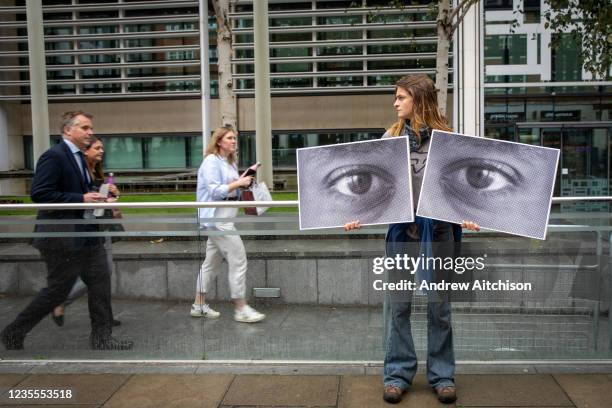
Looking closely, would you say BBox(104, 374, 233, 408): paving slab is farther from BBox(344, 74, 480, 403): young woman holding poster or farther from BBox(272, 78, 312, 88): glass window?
BBox(272, 78, 312, 88): glass window

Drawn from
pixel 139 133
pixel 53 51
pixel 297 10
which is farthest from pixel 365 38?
pixel 53 51

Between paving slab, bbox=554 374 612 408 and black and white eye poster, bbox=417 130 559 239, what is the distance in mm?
1105

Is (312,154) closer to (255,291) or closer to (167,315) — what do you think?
(255,291)

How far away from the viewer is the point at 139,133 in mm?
26734

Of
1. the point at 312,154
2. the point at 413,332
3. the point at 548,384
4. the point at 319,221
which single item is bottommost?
the point at 548,384

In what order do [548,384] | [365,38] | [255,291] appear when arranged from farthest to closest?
[365,38], [255,291], [548,384]

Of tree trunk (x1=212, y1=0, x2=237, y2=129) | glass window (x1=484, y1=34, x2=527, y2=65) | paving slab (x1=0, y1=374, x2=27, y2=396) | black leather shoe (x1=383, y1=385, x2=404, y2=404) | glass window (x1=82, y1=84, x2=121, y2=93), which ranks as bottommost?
paving slab (x1=0, y1=374, x2=27, y2=396)

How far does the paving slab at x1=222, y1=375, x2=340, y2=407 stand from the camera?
394cm

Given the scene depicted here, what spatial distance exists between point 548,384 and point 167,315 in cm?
282

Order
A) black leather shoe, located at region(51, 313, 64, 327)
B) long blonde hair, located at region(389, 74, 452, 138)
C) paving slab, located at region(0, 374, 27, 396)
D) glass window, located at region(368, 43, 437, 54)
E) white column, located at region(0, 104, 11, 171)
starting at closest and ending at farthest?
long blonde hair, located at region(389, 74, 452, 138), paving slab, located at region(0, 374, 27, 396), black leather shoe, located at region(51, 313, 64, 327), glass window, located at region(368, 43, 437, 54), white column, located at region(0, 104, 11, 171)

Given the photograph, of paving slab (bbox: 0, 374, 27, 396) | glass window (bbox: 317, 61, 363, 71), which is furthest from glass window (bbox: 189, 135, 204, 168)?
paving slab (bbox: 0, 374, 27, 396)

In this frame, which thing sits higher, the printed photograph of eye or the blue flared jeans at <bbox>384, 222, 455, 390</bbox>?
the printed photograph of eye

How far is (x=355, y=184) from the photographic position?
3.88 metres

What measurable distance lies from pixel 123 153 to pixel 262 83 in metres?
13.2
